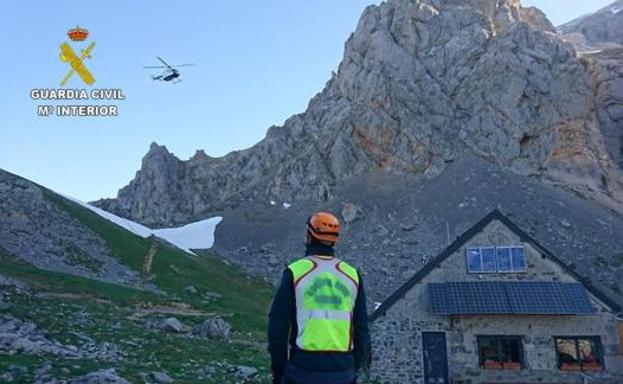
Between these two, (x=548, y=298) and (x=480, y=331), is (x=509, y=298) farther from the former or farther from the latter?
(x=480, y=331)

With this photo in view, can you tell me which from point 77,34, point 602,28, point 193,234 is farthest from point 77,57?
point 602,28

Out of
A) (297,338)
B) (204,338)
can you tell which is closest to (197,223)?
(204,338)

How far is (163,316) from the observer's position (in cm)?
3725

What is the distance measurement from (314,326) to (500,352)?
2304cm

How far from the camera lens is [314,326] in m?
4.82

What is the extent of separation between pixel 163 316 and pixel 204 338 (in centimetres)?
770

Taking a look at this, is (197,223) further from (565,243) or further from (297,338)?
(297,338)

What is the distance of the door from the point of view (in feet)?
81.6

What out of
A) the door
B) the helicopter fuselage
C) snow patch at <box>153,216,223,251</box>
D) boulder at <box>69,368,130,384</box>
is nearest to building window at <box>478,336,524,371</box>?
the door

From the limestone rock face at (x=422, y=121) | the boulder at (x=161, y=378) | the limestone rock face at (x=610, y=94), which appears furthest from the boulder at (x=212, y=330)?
the limestone rock face at (x=610, y=94)

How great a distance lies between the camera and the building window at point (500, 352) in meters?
24.3

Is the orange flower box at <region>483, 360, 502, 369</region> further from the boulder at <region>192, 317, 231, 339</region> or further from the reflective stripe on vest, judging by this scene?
the reflective stripe on vest

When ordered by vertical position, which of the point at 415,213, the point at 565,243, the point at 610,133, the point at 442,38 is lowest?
the point at 565,243

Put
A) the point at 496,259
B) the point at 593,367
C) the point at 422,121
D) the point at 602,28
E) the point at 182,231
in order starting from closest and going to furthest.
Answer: the point at 593,367, the point at 496,259, the point at 182,231, the point at 422,121, the point at 602,28
